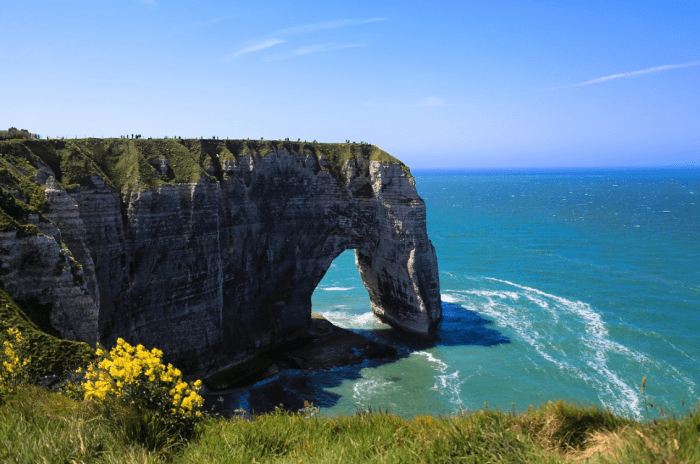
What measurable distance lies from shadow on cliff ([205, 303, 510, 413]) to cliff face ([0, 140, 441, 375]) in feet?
8.39

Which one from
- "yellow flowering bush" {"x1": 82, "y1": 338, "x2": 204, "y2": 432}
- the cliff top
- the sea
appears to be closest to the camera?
"yellow flowering bush" {"x1": 82, "y1": 338, "x2": 204, "y2": 432}

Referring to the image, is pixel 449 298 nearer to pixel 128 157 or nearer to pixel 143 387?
pixel 128 157

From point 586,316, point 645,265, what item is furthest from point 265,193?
point 645,265

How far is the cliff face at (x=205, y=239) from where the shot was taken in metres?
28.2

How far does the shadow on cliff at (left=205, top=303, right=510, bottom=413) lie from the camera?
1480 inches

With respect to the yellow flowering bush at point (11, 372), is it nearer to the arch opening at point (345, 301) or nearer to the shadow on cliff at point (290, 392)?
the shadow on cliff at point (290, 392)

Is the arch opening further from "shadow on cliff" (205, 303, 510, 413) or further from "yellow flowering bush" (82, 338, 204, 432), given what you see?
"yellow flowering bush" (82, 338, 204, 432)

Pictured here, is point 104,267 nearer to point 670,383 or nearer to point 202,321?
point 202,321

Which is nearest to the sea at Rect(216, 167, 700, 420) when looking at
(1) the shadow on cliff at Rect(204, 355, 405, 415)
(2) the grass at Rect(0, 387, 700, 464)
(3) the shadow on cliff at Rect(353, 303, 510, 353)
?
(1) the shadow on cliff at Rect(204, 355, 405, 415)

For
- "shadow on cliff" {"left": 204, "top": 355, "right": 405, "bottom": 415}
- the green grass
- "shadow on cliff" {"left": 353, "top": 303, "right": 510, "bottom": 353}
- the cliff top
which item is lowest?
"shadow on cliff" {"left": 204, "top": 355, "right": 405, "bottom": 415}

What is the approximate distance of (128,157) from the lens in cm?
3809

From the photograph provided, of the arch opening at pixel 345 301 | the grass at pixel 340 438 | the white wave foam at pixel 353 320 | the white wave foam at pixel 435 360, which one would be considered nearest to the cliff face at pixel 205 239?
the white wave foam at pixel 353 320

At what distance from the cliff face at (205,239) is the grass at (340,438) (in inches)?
700

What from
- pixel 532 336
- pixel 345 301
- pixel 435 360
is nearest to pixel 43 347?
pixel 435 360
